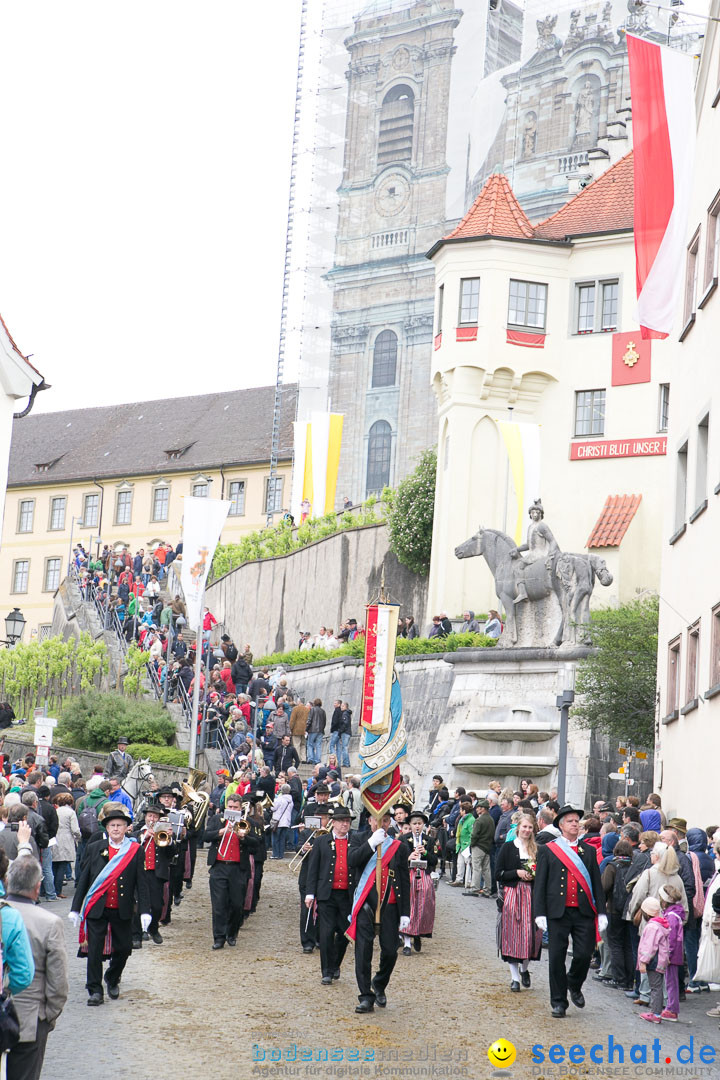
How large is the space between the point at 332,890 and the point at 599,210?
33534 mm

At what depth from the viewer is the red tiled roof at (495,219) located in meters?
45.3

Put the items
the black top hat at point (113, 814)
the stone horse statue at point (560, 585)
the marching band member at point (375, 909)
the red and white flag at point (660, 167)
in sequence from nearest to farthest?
the marching band member at point (375, 909)
the black top hat at point (113, 814)
the red and white flag at point (660, 167)
the stone horse statue at point (560, 585)

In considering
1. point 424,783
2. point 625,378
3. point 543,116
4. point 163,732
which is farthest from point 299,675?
point 543,116

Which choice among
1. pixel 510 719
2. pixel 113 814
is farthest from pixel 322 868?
pixel 510 719

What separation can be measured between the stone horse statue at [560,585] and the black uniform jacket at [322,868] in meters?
18.4

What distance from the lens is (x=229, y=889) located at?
716 inches

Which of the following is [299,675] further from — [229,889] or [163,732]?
[229,889]

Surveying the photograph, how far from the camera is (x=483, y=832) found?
2294 centimetres

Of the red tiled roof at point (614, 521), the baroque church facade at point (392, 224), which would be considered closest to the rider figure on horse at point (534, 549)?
the red tiled roof at point (614, 521)

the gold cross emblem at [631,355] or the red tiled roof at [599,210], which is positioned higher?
the red tiled roof at [599,210]

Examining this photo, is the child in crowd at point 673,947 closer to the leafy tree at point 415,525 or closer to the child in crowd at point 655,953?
the child in crowd at point 655,953

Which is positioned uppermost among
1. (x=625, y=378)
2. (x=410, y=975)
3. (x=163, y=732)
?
(x=625, y=378)

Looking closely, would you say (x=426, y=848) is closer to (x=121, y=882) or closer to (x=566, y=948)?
(x=566, y=948)

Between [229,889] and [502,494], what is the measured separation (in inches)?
1080
